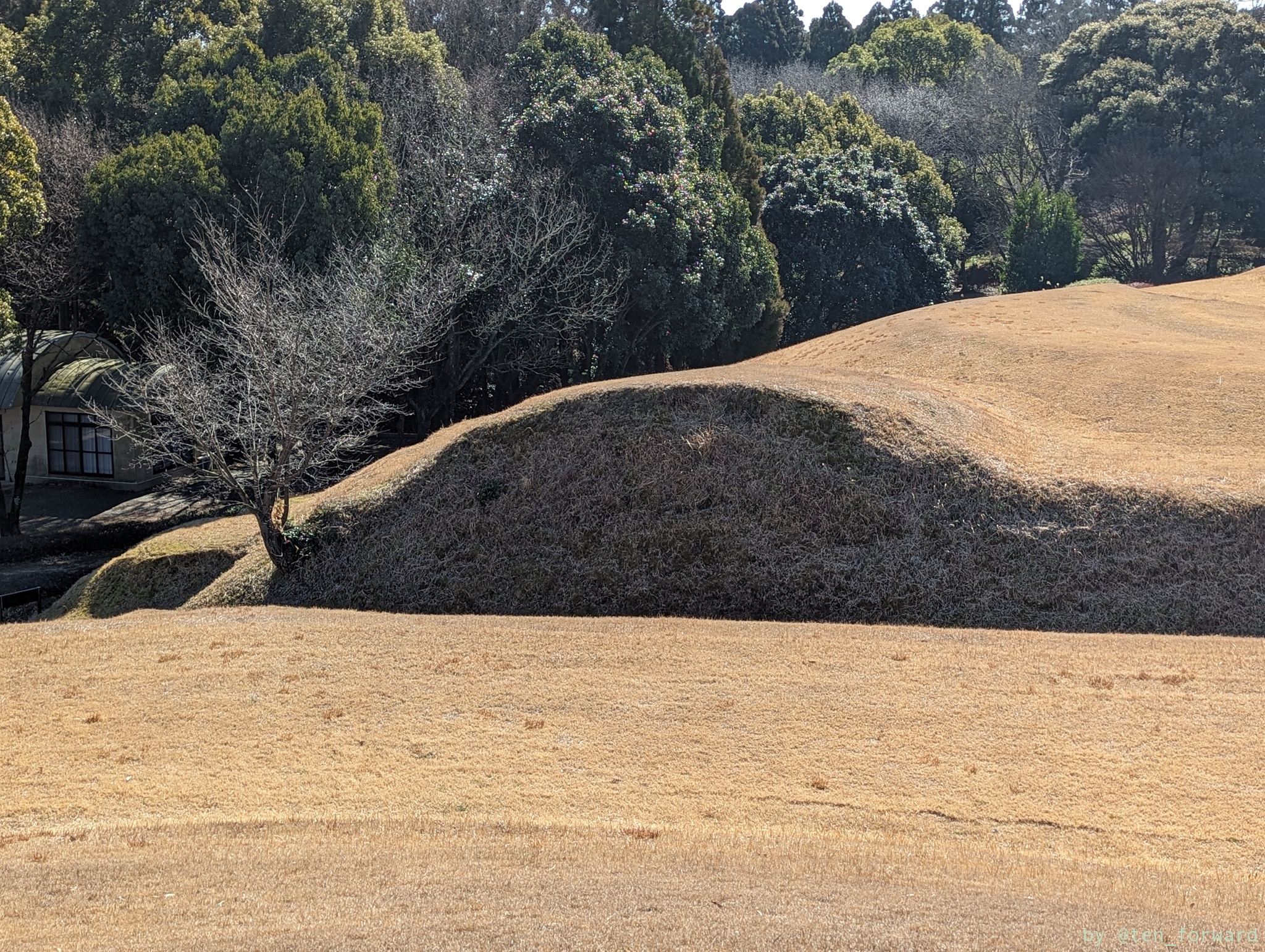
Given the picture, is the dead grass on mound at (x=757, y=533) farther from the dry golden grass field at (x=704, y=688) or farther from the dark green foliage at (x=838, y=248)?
the dark green foliage at (x=838, y=248)

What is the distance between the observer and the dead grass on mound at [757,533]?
16672 mm

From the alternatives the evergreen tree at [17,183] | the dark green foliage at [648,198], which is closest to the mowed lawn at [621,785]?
the evergreen tree at [17,183]

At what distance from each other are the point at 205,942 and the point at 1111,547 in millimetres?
13737

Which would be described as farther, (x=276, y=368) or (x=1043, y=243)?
(x=1043, y=243)

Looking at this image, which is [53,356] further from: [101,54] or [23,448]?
[101,54]

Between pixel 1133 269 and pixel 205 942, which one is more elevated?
pixel 1133 269

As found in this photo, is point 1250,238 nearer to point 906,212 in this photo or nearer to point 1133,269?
point 1133,269

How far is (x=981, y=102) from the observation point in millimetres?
60625

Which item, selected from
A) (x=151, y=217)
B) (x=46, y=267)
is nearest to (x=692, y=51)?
(x=151, y=217)

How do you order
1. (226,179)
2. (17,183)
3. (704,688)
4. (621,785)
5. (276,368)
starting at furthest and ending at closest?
(226,179)
(17,183)
(276,368)
(704,688)
(621,785)

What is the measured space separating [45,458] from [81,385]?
3.02 meters

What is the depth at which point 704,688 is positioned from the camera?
1303 cm

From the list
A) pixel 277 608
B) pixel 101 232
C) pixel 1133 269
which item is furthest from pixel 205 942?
pixel 1133 269

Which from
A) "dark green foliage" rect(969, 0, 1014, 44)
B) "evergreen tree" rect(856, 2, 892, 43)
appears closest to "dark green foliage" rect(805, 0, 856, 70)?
"evergreen tree" rect(856, 2, 892, 43)
